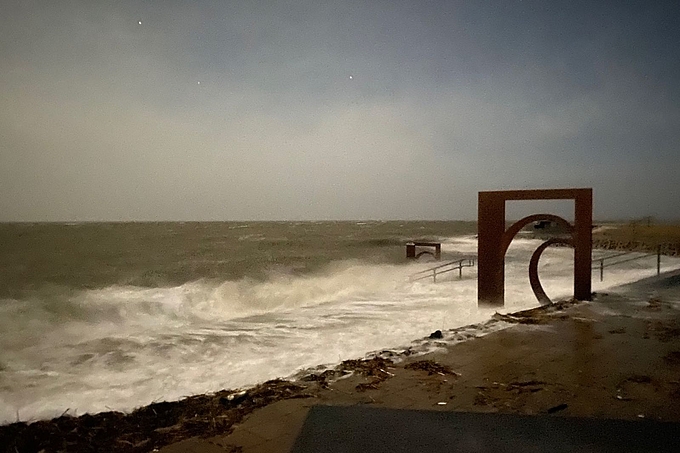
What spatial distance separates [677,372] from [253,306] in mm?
14513

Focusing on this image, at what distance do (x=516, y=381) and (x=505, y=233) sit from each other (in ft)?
19.1

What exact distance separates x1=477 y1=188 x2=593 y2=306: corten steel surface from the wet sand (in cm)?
273

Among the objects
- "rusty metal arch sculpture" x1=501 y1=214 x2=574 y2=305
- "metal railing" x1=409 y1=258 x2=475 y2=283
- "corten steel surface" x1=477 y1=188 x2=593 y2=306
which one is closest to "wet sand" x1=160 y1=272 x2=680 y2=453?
"corten steel surface" x1=477 y1=188 x2=593 y2=306

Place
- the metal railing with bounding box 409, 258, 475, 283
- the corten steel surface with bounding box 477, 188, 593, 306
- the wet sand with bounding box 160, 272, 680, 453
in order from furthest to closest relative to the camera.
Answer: the metal railing with bounding box 409, 258, 475, 283 < the corten steel surface with bounding box 477, 188, 593, 306 < the wet sand with bounding box 160, 272, 680, 453

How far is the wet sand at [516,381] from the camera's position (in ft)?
12.6

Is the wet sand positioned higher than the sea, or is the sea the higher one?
the wet sand

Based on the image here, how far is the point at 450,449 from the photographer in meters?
3.20

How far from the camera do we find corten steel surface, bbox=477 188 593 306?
9656 mm

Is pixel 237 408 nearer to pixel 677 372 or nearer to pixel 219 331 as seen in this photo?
pixel 677 372

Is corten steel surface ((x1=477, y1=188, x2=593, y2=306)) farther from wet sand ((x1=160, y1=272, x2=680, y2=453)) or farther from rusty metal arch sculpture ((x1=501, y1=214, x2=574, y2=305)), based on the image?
wet sand ((x1=160, y1=272, x2=680, y2=453))

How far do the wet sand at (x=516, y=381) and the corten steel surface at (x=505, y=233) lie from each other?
8.95 ft

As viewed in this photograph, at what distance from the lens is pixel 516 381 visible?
476cm

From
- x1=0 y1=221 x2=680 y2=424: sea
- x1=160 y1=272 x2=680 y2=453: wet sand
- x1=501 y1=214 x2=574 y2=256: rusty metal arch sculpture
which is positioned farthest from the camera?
x1=501 y1=214 x2=574 y2=256: rusty metal arch sculpture

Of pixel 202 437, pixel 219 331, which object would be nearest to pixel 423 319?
pixel 219 331
